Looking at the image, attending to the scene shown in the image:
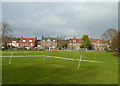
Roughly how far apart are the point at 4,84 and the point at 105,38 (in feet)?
197

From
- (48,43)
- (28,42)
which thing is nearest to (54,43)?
(48,43)

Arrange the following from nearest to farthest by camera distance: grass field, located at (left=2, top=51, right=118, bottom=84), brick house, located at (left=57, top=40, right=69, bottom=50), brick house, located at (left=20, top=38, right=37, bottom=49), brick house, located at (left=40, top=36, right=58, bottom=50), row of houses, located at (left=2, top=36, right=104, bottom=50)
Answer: grass field, located at (left=2, top=51, right=118, bottom=84) < brick house, located at (left=57, top=40, right=69, bottom=50) < row of houses, located at (left=2, top=36, right=104, bottom=50) < brick house, located at (left=40, top=36, right=58, bottom=50) < brick house, located at (left=20, top=38, right=37, bottom=49)

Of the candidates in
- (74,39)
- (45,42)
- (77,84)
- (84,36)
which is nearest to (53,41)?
(45,42)

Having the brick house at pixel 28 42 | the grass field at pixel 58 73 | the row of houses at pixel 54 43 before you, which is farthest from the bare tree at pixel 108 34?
the brick house at pixel 28 42

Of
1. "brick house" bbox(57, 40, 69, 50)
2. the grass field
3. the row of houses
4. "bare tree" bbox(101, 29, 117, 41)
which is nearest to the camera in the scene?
the grass field

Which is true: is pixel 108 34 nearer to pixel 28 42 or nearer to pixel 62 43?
pixel 62 43

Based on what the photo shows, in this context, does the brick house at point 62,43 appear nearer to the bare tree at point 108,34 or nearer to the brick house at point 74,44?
the brick house at point 74,44

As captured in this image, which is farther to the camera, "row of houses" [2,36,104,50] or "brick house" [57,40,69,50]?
"row of houses" [2,36,104,50]

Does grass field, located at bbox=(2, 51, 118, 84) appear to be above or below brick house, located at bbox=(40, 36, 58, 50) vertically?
below

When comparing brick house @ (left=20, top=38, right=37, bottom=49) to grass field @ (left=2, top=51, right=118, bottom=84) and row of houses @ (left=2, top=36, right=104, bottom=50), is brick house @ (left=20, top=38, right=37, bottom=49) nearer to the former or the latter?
row of houses @ (left=2, top=36, right=104, bottom=50)

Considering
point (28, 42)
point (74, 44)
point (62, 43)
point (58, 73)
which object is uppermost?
point (28, 42)

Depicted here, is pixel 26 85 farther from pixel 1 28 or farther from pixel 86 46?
pixel 86 46

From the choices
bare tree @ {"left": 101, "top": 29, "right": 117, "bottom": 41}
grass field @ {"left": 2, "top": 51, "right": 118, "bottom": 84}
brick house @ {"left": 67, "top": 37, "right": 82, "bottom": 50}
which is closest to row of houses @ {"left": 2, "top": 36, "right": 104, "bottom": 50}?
brick house @ {"left": 67, "top": 37, "right": 82, "bottom": 50}

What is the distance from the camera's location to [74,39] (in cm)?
10300
